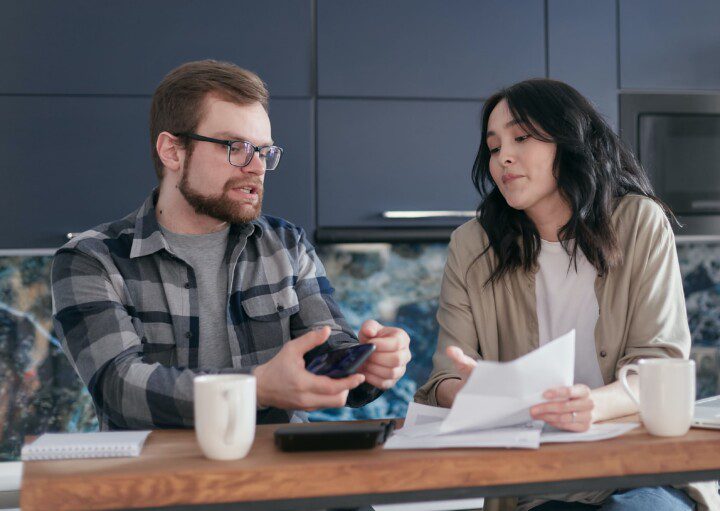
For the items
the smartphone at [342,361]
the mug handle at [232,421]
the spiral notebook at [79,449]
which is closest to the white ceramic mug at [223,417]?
the mug handle at [232,421]

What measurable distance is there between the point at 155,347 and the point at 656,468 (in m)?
0.98

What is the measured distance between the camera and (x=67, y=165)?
7.86ft

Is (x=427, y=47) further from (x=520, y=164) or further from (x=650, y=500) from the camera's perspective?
(x=650, y=500)

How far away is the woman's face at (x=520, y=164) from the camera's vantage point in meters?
1.78

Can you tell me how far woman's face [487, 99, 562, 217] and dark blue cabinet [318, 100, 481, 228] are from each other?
760 mm

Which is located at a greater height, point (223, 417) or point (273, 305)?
point (273, 305)

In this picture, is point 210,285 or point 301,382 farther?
point 210,285

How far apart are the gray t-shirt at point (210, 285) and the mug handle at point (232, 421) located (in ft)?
2.16

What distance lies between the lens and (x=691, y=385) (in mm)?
1152

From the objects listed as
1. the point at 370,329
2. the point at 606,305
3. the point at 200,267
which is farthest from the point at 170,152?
the point at 606,305

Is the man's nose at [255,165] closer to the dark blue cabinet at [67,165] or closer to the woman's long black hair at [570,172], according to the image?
the woman's long black hair at [570,172]

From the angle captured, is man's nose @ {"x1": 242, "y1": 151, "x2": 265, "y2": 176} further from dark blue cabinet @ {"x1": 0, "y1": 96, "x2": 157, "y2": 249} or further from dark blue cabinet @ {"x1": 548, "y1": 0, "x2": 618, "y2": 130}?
dark blue cabinet @ {"x1": 548, "y1": 0, "x2": 618, "y2": 130}

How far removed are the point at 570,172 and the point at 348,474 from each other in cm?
103

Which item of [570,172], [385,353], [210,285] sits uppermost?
[570,172]
